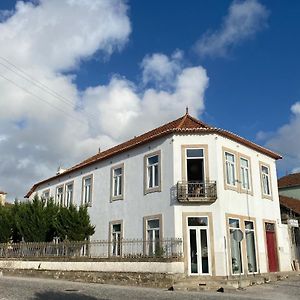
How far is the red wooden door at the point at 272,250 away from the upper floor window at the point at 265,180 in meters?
2.31

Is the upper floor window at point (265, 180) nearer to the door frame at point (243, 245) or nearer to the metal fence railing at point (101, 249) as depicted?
the door frame at point (243, 245)

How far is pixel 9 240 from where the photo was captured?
2800cm

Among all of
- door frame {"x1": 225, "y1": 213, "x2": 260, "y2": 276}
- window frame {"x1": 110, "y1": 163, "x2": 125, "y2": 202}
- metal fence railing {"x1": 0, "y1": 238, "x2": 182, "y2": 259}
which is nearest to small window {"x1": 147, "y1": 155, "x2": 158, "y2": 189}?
window frame {"x1": 110, "y1": 163, "x2": 125, "y2": 202}

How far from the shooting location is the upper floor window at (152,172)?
22203 mm

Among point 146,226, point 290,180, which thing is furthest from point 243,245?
point 290,180

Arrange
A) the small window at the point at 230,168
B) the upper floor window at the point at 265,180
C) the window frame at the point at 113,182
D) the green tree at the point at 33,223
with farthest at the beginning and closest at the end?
the green tree at the point at 33,223 < the upper floor window at the point at 265,180 < the window frame at the point at 113,182 < the small window at the point at 230,168

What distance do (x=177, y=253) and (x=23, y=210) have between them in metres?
11.9

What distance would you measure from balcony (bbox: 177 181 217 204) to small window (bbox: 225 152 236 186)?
1514 mm

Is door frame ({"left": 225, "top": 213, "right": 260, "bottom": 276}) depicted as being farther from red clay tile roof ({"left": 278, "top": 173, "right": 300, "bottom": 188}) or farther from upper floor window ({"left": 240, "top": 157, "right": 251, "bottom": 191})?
red clay tile roof ({"left": 278, "top": 173, "right": 300, "bottom": 188})

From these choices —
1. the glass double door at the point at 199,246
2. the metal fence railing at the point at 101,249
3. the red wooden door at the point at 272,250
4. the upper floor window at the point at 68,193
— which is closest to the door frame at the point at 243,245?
the glass double door at the point at 199,246

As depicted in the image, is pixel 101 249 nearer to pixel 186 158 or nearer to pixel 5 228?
pixel 186 158

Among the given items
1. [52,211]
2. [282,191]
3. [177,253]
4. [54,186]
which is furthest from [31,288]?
[282,191]

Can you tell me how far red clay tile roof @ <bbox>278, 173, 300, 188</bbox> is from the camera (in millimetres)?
39188

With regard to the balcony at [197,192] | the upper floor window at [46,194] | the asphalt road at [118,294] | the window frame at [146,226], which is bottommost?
the asphalt road at [118,294]
